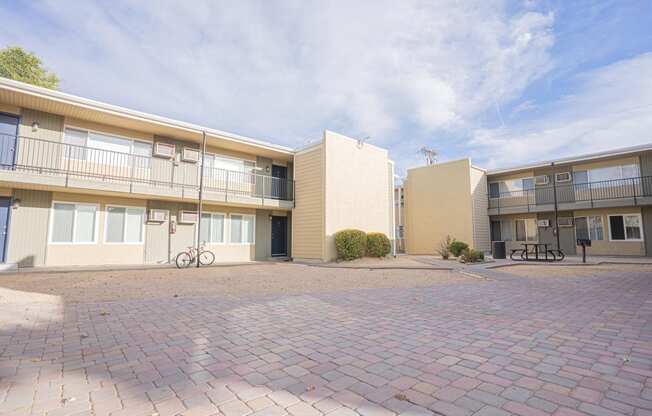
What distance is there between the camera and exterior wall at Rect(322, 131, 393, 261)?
14922 mm

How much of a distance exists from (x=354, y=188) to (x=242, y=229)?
6196 millimetres

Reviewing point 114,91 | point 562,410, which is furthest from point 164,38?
point 562,410

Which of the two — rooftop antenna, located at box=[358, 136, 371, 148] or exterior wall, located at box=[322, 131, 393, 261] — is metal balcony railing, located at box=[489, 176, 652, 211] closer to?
exterior wall, located at box=[322, 131, 393, 261]

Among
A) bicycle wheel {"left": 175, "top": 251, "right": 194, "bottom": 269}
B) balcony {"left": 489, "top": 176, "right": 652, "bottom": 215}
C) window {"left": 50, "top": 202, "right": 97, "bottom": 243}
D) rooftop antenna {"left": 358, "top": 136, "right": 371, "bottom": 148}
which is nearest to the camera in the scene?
window {"left": 50, "top": 202, "right": 97, "bottom": 243}

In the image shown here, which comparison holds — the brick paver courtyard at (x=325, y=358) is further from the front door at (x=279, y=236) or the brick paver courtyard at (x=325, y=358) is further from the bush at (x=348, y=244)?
the front door at (x=279, y=236)

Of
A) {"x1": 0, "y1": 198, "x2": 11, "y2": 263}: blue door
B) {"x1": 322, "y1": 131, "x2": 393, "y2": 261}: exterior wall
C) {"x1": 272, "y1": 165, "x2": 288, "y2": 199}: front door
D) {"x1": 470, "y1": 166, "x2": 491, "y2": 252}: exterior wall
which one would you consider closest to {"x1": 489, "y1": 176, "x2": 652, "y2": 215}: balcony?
{"x1": 470, "y1": 166, "x2": 491, "y2": 252}: exterior wall

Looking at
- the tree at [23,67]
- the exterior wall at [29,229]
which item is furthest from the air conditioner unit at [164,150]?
the tree at [23,67]

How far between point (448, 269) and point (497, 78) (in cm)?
838

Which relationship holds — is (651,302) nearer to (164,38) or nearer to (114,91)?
(164,38)

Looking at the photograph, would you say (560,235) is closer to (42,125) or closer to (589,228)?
(589,228)

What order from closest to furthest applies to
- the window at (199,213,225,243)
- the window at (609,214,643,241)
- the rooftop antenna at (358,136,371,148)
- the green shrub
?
the window at (199,213,225,243)
the green shrub
the rooftop antenna at (358,136,371,148)
the window at (609,214,643,241)

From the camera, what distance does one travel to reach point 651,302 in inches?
221

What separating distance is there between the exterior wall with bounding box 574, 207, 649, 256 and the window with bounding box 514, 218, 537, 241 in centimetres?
246

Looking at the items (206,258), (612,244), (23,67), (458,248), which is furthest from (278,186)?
(23,67)
